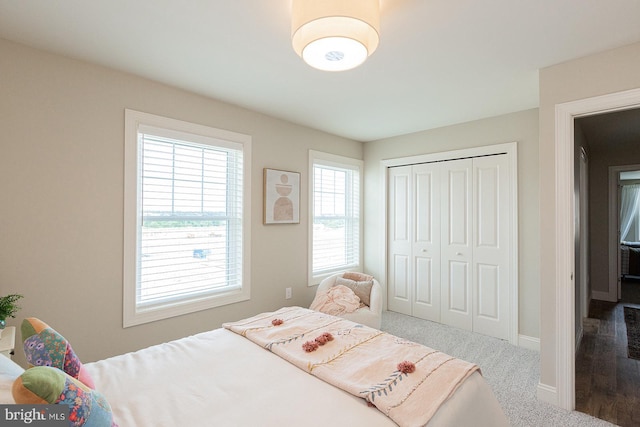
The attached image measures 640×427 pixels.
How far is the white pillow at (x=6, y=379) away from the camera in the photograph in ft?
2.70

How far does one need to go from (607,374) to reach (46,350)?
3.92m

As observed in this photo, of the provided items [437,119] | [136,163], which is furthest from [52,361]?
[437,119]

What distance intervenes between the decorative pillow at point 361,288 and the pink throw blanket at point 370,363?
1442 millimetres

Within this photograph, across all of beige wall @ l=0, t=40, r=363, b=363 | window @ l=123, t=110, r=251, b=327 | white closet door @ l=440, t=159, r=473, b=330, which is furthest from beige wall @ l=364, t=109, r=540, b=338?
beige wall @ l=0, t=40, r=363, b=363

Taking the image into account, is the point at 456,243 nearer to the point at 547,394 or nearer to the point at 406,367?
the point at 547,394

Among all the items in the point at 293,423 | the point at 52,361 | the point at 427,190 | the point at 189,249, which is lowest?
Answer: the point at 293,423

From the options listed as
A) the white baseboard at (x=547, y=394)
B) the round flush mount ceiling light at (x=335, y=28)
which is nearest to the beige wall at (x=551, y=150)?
the white baseboard at (x=547, y=394)

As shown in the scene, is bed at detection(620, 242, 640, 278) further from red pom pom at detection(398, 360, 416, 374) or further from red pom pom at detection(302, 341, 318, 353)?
red pom pom at detection(302, 341, 318, 353)

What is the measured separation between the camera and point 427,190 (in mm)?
4125

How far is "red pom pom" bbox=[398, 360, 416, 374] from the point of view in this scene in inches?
58.7

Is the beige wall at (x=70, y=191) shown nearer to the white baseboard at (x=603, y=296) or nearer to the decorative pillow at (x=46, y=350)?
the decorative pillow at (x=46, y=350)

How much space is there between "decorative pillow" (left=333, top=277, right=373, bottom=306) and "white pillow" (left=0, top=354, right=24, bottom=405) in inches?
116

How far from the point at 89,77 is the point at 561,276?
372 cm

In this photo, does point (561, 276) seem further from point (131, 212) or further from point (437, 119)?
point (131, 212)
